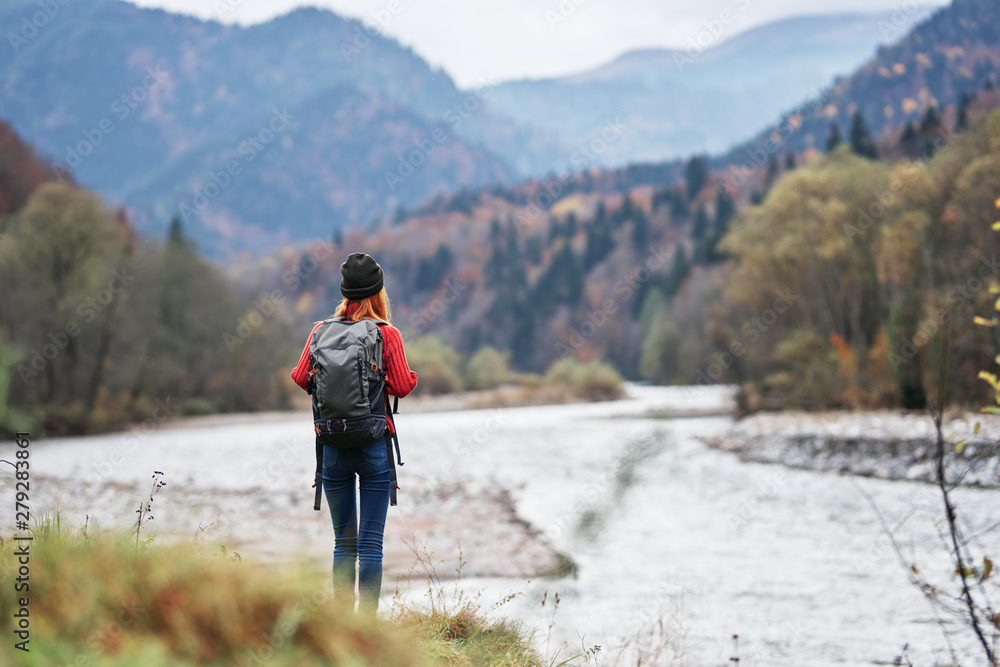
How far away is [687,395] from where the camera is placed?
67.6 metres

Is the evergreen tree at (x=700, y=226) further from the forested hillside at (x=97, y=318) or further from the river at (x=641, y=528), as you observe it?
the river at (x=641, y=528)

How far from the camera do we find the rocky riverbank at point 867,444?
2219cm

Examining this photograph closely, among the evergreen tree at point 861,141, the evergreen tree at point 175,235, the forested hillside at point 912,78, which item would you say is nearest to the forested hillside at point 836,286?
the evergreen tree at point 861,141

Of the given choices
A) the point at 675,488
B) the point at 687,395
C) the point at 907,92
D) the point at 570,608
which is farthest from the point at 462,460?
the point at 907,92

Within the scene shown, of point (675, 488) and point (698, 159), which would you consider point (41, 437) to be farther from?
point (698, 159)

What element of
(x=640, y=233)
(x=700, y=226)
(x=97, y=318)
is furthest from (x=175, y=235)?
(x=640, y=233)

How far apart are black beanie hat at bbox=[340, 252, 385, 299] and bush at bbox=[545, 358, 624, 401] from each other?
69075mm

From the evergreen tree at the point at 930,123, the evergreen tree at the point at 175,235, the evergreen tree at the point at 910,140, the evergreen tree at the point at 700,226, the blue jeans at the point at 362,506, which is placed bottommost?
the blue jeans at the point at 362,506

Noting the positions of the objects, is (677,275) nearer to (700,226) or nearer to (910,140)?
(700,226)

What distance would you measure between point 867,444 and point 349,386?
82.8ft

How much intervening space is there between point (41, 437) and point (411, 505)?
28691mm

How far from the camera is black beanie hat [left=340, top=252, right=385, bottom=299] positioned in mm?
5238

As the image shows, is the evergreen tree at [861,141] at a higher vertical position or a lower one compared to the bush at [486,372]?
higher

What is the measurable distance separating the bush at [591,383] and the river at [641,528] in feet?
124
